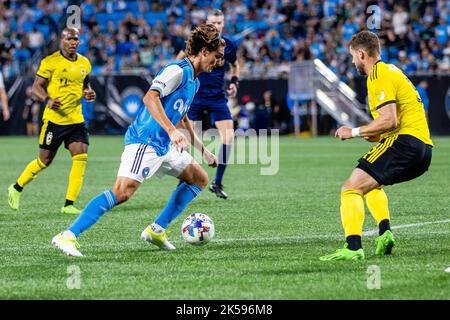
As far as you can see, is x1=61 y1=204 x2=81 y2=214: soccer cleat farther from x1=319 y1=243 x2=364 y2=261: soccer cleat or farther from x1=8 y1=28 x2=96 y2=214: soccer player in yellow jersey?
x1=319 y1=243 x2=364 y2=261: soccer cleat

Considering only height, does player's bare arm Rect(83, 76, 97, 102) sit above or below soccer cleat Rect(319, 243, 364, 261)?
above

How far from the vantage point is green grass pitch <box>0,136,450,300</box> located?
6652 millimetres

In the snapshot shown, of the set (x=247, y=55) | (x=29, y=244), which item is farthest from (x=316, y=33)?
(x=29, y=244)

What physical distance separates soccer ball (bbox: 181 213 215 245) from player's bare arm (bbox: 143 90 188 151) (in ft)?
4.30

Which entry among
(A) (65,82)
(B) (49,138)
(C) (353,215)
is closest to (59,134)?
(B) (49,138)

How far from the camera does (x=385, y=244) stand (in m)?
8.21

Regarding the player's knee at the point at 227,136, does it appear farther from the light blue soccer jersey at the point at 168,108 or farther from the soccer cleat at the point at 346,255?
the soccer cleat at the point at 346,255

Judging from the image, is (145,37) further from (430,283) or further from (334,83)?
(430,283)

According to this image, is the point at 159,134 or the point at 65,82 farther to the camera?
the point at 65,82

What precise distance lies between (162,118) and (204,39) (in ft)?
2.76

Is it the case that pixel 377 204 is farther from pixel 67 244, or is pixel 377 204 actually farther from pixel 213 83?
pixel 213 83

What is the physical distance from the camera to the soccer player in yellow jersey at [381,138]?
792 centimetres

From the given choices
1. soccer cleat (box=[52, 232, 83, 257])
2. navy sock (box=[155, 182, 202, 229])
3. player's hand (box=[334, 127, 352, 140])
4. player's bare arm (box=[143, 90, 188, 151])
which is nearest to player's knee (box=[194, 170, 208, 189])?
navy sock (box=[155, 182, 202, 229])

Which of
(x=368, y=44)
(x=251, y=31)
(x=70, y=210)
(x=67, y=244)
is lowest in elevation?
(x=67, y=244)
